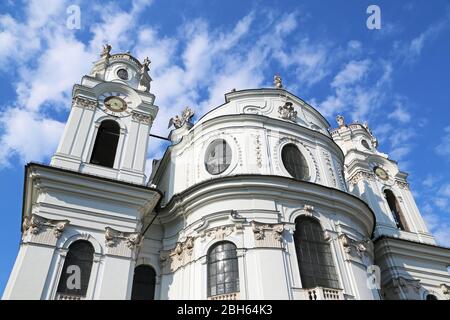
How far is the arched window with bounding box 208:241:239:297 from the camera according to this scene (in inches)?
630

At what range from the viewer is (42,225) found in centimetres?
1625

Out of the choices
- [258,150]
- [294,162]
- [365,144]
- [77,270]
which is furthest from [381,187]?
[77,270]

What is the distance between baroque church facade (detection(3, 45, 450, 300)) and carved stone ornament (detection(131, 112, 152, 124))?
0.08 meters

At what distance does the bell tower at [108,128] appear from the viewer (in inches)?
770

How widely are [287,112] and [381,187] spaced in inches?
438

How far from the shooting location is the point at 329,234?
59.9ft

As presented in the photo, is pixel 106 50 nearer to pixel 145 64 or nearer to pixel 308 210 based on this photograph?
pixel 145 64

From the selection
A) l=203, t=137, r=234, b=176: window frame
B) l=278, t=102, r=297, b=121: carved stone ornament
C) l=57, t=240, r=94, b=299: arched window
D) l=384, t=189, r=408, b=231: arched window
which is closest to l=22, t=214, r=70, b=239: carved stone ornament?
l=57, t=240, r=94, b=299: arched window

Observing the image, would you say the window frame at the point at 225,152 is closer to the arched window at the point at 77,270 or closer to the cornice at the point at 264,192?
the cornice at the point at 264,192

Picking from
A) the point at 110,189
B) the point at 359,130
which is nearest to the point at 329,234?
the point at 110,189

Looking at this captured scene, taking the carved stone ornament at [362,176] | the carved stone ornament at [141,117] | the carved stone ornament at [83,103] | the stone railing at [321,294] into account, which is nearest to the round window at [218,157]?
the carved stone ornament at [141,117]

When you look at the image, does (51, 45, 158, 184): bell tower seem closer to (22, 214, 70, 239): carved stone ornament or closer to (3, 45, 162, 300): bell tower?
(3, 45, 162, 300): bell tower
